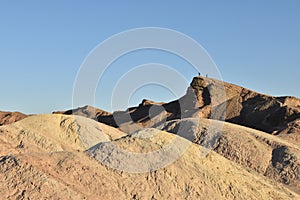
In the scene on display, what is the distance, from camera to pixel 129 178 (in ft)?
59.7

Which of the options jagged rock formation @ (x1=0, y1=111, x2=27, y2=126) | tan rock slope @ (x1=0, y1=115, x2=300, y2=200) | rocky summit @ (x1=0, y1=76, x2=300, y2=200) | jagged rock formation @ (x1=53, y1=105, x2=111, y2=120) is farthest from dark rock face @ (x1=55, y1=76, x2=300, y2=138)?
tan rock slope @ (x1=0, y1=115, x2=300, y2=200)

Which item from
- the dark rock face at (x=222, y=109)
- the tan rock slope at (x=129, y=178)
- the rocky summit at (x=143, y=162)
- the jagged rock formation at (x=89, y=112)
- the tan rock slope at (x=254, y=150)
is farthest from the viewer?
the jagged rock formation at (x=89, y=112)

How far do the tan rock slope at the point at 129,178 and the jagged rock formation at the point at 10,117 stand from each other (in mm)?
55306

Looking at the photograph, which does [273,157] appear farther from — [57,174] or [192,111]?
[192,111]

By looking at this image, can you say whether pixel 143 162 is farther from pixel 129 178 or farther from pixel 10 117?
pixel 10 117

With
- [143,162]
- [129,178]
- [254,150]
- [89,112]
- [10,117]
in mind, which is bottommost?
[129,178]

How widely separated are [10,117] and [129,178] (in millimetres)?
62447

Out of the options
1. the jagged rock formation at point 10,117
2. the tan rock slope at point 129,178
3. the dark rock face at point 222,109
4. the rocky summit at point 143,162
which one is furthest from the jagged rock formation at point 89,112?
the tan rock slope at point 129,178

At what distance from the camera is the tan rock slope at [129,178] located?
16.4 meters

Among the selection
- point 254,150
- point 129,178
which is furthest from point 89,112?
point 129,178

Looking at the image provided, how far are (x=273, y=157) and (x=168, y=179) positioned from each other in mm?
14432

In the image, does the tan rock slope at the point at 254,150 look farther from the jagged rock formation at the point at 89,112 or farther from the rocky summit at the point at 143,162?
the jagged rock formation at the point at 89,112

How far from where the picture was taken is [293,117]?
50.0 meters

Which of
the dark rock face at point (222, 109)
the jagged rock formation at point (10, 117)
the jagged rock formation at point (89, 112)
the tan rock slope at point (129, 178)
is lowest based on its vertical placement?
the tan rock slope at point (129, 178)
